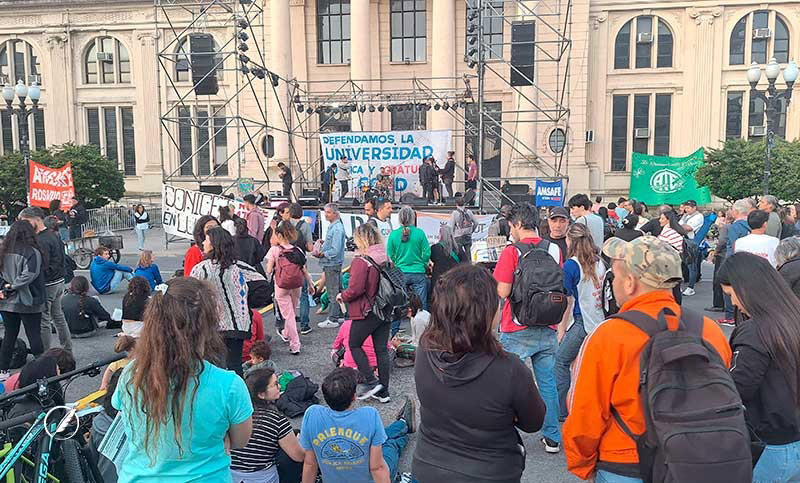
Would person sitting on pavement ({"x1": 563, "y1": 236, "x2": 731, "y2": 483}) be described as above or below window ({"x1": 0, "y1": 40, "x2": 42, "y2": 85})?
below

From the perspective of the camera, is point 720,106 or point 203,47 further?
point 720,106

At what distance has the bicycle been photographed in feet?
10.6

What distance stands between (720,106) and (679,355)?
31930 millimetres

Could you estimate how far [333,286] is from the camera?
9094mm

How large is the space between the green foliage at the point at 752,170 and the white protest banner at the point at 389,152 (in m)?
11.0

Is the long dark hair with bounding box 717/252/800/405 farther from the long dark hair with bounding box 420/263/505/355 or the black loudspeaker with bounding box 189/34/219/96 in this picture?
the black loudspeaker with bounding box 189/34/219/96

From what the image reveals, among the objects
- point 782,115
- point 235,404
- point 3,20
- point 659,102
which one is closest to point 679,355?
point 235,404

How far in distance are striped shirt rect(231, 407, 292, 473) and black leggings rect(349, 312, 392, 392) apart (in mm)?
1978

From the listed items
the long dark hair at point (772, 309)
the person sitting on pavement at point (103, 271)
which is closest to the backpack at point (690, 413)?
the long dark hair at point (772, 309)

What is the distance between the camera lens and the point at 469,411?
2.60 metres

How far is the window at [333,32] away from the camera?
29.7m

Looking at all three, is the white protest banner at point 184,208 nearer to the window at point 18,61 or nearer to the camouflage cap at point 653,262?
the camouflage cap at point 653,262

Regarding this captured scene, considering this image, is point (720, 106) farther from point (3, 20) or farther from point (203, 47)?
point (3, 20)

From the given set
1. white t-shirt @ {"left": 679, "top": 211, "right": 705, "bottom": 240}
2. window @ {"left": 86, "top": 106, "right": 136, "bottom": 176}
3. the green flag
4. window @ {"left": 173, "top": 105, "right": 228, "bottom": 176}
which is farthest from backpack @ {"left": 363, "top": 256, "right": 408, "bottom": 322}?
window @ {"left": 86, "top": 106, "right": 136, "bottom": 176}
